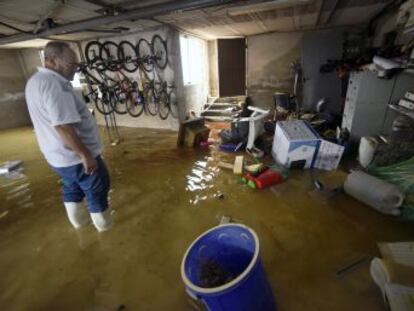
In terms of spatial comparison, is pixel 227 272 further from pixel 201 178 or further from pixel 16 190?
pixel 16 190

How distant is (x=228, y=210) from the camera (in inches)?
86.0

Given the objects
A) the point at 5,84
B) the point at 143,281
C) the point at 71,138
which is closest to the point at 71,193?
the point at 71,138

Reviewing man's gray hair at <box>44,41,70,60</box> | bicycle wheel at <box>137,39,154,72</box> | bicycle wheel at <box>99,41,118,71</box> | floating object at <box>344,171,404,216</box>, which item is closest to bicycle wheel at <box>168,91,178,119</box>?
bicycle wheel at <box>137,39,154,72</box>

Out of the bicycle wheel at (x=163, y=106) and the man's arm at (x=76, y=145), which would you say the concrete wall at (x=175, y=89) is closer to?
the bicycle wheel at (x=163, y=106)

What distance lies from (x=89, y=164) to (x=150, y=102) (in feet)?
12.4

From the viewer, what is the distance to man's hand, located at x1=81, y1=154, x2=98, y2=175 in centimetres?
151

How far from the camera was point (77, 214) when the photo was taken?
6.24 ft

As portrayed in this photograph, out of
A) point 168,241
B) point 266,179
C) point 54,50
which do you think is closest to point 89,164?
point 54,50

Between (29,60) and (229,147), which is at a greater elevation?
(29,60)

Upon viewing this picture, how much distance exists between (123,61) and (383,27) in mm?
4937

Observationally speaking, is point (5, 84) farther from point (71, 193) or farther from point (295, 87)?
point (295, 87)

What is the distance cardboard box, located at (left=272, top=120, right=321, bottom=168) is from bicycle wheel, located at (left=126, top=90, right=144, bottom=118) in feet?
10.7

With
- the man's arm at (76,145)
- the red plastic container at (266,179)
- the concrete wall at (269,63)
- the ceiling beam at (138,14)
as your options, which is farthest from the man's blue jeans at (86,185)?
the concrete wall at (269,63)

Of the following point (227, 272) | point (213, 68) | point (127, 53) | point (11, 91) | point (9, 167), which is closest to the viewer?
point (227, 272)
